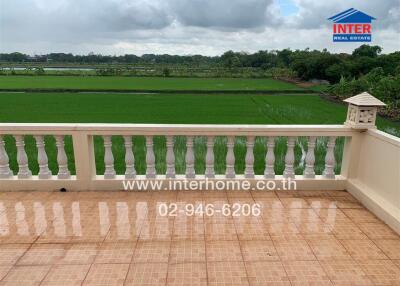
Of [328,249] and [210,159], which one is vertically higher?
[210,159]

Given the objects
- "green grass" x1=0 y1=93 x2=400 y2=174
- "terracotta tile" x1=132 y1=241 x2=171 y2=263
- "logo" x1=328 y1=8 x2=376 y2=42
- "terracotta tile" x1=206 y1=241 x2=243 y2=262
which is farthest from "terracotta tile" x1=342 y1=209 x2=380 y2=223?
"logo" x1=328 y1=8 x2=376 y2=42

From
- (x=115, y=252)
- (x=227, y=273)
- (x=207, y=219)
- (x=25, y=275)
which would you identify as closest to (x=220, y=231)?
(x=207, y=219)

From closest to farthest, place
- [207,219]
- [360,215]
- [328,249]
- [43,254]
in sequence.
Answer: [43,254] < [328,249] < [207,219] < [360,215]

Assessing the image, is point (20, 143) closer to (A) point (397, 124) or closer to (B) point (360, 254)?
(B) point (360, 254)

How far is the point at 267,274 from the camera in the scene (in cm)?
224

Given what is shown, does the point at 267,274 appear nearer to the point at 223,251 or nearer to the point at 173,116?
the point at 223,251

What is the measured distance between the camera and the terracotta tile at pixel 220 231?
2691 millimetres

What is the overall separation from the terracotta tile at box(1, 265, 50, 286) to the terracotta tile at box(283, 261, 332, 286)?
5.64 ft

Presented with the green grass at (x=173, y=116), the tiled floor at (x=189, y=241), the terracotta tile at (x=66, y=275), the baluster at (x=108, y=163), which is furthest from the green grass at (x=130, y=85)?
the terracotta tile at (x=66, y=275)

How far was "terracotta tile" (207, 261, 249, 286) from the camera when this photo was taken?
217 cm

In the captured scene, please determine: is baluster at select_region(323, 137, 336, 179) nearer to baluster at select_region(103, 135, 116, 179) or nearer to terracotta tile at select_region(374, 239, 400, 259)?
terracotta tile at select_region(374, 239, 400, 259)

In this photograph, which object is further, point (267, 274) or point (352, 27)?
point (352, 27)

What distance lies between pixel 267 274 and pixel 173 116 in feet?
51.6

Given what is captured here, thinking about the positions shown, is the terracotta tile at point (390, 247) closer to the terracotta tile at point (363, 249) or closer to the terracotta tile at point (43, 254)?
the terracotta tile at point (363, 249)
